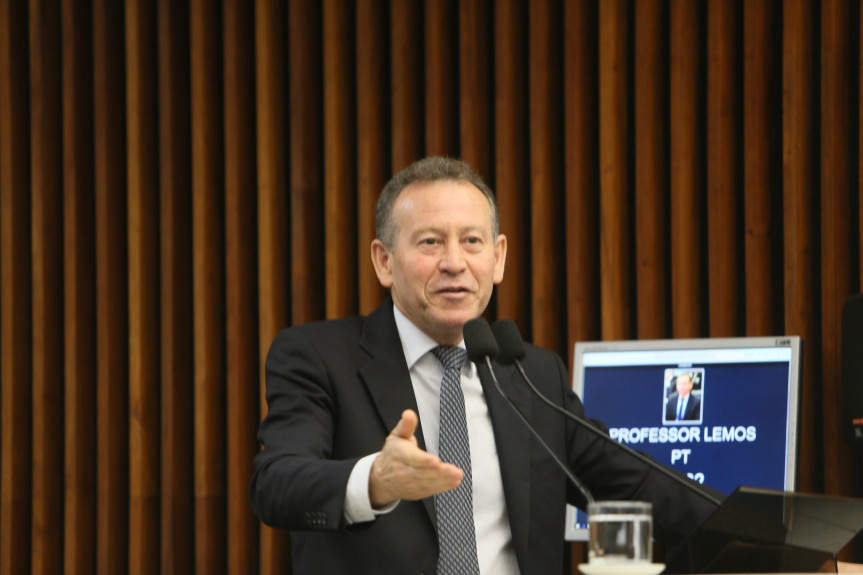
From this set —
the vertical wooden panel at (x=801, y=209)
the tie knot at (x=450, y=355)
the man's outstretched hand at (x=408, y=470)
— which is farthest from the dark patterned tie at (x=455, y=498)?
the vertical wooden panel at (x=801, y=209)

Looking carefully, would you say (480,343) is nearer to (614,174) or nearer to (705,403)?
(705,403)

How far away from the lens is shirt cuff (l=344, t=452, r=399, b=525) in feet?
5.49

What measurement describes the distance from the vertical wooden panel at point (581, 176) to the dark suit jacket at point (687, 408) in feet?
1.57

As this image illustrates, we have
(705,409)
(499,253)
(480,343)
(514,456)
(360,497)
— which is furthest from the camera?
(705,409)

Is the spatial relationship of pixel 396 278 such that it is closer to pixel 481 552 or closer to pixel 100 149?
pixel 481 552

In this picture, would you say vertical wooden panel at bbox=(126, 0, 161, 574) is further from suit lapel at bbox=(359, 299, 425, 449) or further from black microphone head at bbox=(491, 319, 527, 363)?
black microphone head at bbox=(491, 319, 527, 363)

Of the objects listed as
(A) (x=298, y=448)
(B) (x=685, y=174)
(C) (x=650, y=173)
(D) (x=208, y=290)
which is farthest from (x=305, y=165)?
(A) (x=298, y=448)

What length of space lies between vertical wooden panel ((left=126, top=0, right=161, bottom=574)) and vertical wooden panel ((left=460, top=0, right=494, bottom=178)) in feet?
3.74

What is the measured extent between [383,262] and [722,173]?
4.35 ft

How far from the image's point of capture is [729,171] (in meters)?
3.23

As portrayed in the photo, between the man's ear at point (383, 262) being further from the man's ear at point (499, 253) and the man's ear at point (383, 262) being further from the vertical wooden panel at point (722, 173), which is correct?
the vertical wooden panel at point (722, 173)

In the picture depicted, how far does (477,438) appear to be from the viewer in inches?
88.7

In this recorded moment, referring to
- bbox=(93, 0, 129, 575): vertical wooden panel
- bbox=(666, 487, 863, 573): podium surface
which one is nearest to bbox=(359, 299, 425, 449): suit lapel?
bbox=(666, 487, 863, 573): podium surface

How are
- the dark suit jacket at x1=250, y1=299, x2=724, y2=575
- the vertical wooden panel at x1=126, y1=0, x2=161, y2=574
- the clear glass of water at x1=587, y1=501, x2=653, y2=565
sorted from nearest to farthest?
the clear glass of water at x1=587, y1=501, x2=653, y2=565 < the dark suit jacket at x1=250, y1=299, x2=724, y2=575 < the vertical wooden panel at x1=126, y1=0, x2=161, y2=574
